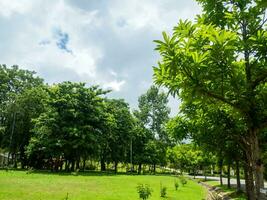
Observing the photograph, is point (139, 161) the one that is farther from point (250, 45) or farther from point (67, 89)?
point (250, 45)

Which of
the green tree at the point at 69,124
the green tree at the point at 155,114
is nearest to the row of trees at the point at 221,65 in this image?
the green tree at the point at 69,124

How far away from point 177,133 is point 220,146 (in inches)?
96.2

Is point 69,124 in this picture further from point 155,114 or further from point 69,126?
point 155,114

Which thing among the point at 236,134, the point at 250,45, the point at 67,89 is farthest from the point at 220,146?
the point at 67,89

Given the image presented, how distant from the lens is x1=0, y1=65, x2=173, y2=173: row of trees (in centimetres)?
4262

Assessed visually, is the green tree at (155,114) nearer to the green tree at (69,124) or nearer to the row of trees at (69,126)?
the row of trees at (69,126)

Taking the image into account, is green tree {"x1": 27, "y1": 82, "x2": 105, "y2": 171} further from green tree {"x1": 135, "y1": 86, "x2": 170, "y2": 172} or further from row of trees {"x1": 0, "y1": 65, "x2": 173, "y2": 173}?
green tree {"x1": 135, "y1": 86, "x2": 170, "y2": 172}

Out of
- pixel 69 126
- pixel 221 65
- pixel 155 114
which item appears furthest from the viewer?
pixel 155 114

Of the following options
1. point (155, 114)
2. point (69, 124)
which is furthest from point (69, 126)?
point (155, 114)

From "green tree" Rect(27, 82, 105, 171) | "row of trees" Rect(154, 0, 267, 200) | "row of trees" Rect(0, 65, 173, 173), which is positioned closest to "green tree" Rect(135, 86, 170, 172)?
"row of trees" Rect(0, 65, 173, 173)

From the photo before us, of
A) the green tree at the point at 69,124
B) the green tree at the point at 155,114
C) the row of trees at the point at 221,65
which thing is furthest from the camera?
the green tree at the point at 155,114

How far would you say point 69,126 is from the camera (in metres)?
42.5

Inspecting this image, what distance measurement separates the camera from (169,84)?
6.39 meters

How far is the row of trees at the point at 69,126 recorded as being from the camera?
42625mm
